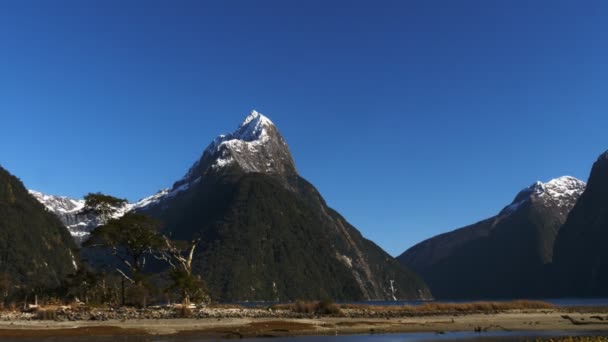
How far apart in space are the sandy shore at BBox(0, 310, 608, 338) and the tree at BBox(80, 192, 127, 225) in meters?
35.3

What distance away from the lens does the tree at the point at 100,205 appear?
9244 centimetres

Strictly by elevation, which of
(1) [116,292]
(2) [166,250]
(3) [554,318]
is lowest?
(3) [554,318]

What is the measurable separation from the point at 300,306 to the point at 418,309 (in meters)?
18.3

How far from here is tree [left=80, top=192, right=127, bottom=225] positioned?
92.4m

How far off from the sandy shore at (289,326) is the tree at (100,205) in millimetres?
35333

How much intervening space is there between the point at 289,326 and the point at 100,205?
44435 mm

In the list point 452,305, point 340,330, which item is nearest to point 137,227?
point 340,330

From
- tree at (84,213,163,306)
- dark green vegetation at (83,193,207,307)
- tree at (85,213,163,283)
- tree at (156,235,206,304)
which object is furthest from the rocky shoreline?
tree at (85,213,163,283)

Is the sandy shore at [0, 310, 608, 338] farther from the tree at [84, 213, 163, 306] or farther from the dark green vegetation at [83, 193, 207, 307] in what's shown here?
the tree at [84, 213, 163, 306]

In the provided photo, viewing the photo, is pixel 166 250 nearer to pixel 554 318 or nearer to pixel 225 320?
pixel 225 320

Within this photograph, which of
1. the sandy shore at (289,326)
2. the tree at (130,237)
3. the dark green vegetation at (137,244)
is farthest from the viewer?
the tree at (130,237)

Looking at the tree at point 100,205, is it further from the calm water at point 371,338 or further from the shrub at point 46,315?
the calm water at point 371,338

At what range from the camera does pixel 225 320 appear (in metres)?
65.0

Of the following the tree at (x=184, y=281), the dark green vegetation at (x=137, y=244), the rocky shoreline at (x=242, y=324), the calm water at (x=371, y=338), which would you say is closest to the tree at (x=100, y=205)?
the dark green vegetation at (x=137, y=244)
